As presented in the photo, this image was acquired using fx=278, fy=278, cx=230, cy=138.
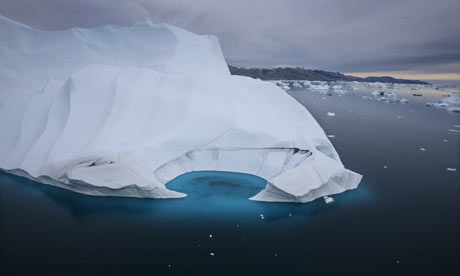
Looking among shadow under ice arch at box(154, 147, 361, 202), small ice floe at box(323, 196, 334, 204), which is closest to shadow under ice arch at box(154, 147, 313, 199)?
shadow under ice arch at box(154, 147, 361, 202)

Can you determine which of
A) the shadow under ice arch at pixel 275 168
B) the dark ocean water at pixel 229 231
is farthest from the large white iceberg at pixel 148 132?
the dark ocean water at pixel 229 231

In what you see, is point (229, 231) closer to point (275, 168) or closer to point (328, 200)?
point (328, 200)

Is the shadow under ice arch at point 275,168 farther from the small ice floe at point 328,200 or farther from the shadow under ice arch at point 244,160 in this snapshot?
the small ice floe at point 328,200

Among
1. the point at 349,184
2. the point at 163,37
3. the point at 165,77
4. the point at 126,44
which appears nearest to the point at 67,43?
the point at 126,44

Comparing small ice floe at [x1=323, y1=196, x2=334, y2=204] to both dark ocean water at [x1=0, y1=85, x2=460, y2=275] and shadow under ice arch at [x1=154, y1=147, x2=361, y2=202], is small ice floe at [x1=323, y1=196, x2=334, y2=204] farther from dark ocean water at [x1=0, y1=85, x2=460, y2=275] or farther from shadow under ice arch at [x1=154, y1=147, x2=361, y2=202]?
shadow under ice arch at [x1=154, y1=147, x2=361, y2=202]

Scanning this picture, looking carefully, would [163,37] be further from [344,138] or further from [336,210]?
[336,210]

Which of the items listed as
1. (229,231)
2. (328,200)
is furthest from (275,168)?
(229,231)

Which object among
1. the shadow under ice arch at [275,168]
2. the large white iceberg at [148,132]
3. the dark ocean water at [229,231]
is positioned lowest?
the dark ocean water at [229,231]
